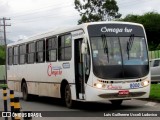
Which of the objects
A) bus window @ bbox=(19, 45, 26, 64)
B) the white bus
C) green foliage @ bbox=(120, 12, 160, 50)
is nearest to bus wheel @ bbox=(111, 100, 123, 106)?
the white bus

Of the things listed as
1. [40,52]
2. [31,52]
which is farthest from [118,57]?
[31,52]

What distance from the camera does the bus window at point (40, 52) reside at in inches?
804

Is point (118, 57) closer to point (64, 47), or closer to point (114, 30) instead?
point (114, 30)

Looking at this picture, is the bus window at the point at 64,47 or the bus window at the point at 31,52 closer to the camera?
the bus window at the point at 64,47

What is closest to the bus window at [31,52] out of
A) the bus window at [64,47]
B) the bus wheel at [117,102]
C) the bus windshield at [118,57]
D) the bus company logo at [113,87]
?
the bus window at [64,47]

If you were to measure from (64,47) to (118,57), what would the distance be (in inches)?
110

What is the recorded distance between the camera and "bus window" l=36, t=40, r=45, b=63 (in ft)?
67.0

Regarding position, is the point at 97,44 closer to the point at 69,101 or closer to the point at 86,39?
the point at 86,39

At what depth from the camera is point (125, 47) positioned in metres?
15.9

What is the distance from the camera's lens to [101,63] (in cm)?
1548

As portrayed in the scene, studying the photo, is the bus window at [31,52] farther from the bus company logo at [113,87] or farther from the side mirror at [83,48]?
the bus company logo at [113,87]

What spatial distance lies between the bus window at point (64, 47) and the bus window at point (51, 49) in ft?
1.62

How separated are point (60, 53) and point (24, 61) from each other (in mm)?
5630

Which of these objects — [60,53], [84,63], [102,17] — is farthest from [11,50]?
[102,17]
